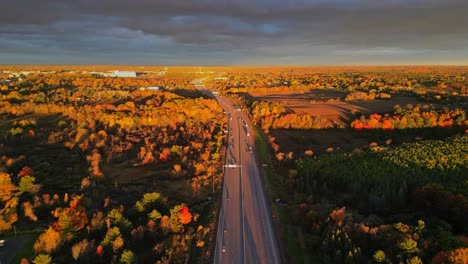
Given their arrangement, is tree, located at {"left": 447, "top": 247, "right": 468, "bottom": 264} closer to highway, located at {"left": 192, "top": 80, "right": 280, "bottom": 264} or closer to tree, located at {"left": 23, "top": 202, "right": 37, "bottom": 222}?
highway, located at {"left": 192, "top": 80, "right": 280, "bottom": 264}

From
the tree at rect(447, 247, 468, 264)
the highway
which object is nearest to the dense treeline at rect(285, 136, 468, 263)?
the tree at rect(447, 247, 468, 264)

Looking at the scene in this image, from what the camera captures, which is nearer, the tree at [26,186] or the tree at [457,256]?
the tree at [457,256]

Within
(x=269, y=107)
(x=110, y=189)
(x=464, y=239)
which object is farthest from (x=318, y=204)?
(x=269, y=107)

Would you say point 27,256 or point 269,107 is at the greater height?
point 269,107

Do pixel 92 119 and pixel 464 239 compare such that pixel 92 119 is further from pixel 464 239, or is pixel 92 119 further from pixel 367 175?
pixel 464 239

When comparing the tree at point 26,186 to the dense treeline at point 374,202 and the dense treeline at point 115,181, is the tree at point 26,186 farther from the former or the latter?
the dense treeline at point 374,202

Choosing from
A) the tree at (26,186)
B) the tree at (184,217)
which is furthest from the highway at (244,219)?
the tree at (26,186)

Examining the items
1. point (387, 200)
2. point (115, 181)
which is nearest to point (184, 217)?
point (115, 181)

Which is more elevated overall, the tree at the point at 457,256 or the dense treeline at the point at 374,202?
the tree at the point at 457,256
